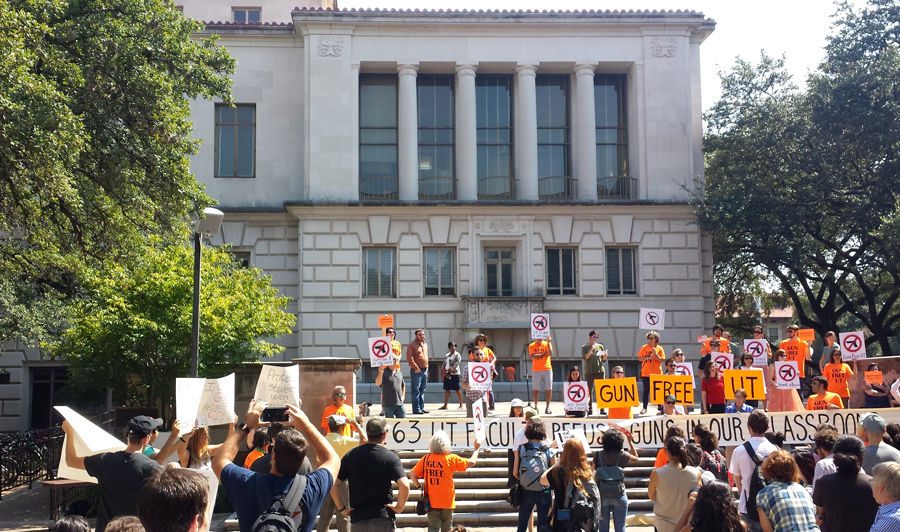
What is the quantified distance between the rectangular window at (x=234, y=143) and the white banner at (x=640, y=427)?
22.9 meters

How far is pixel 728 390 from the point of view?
696 inches

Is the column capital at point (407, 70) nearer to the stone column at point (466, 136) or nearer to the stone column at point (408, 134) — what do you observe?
the stone column at point (408, 134)

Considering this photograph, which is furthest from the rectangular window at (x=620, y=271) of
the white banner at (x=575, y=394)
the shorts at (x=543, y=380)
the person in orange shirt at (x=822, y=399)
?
the person in orange shirt at (x=822, y=399)

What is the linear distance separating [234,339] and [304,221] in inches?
561

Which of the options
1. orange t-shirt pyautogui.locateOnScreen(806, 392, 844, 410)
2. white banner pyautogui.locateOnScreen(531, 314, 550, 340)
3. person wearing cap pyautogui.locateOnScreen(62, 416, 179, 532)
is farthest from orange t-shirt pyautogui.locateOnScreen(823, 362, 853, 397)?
person wearing cap pyautogui.locateOnScreen(62, 416, 179, 532)

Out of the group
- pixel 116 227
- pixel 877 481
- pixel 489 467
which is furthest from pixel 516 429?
pixel 116 227

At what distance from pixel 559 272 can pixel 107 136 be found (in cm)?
1889

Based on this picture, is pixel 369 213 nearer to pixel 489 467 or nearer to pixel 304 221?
pixel 304 221

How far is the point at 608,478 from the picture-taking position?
35.6 ft

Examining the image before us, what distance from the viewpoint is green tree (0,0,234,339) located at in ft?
A: 62.6

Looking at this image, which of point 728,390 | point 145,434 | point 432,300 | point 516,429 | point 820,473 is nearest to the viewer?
point 145,434

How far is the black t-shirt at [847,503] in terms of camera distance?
796 cm

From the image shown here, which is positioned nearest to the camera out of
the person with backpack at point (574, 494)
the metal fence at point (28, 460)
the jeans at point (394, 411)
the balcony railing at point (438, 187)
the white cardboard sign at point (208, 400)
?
the white cardboard sign at point (208, 400)

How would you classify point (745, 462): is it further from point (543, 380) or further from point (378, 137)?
point (378, 137)
